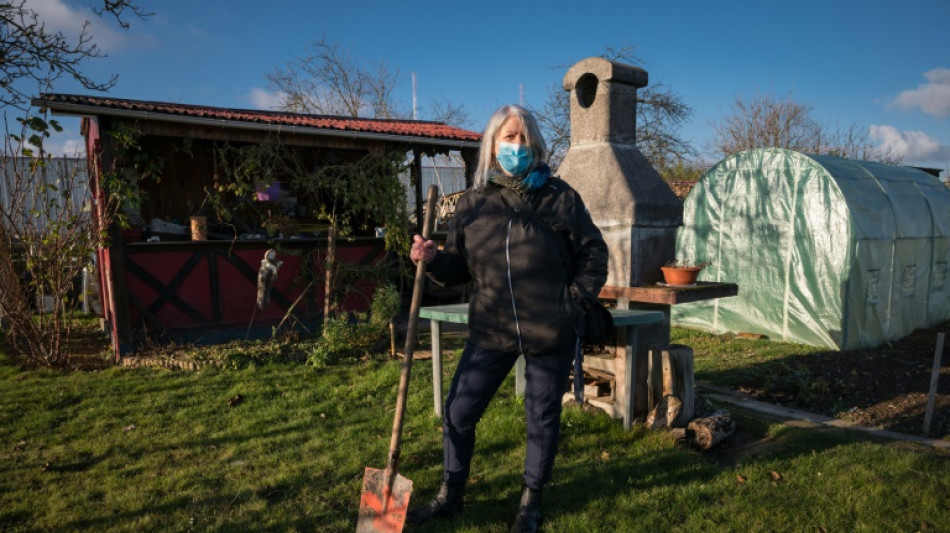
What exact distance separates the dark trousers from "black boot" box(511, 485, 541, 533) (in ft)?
0.14

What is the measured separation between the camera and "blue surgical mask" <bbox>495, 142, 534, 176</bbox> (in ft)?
8.86

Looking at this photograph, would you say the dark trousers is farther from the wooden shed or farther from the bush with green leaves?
the wooden shed

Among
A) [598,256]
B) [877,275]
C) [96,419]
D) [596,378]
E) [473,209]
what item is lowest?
[96,419]

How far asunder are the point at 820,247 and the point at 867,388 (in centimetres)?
262

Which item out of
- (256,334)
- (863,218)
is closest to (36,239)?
(256,334)

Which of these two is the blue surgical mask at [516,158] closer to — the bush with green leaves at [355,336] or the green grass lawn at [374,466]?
the green grass lawn at [374,466]

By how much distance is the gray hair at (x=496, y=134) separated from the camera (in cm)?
272

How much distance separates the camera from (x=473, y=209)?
9.16 ft

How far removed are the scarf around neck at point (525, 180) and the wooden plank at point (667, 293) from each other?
1.64 meters

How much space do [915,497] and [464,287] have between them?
26.9 feet

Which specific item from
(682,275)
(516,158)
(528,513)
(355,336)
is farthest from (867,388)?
(355,336)

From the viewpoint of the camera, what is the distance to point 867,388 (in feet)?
19.6

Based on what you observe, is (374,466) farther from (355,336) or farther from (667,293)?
(355,336)

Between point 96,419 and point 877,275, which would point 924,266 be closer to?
point 877,275
